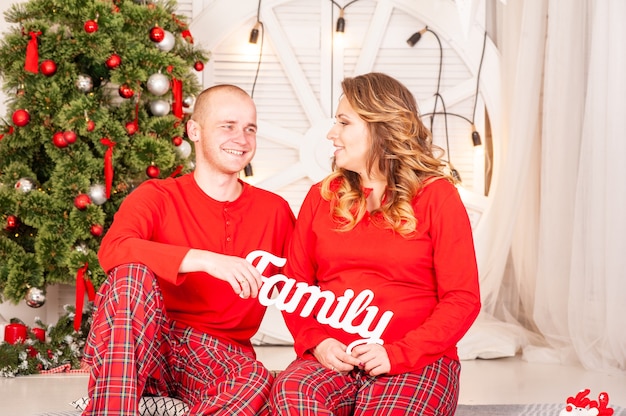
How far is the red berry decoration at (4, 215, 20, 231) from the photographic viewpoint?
3352mm

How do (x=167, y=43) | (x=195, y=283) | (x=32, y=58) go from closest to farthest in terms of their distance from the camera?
1. (x=195, y=283)
2. (x=32, y=58)
3. (x=167, y=43)

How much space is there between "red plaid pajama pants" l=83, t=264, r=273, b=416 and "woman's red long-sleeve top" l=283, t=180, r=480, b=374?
0.61 feet

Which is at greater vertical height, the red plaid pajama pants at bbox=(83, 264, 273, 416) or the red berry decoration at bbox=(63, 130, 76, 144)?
the red berry decoration at bbox=(63, 130, 76, 144)

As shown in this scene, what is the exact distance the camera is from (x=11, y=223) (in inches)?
132

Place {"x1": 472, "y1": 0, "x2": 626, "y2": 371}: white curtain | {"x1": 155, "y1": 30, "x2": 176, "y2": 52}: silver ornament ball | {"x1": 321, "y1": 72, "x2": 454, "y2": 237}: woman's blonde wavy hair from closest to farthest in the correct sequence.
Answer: {"x1": 321, "y1": 72, "x2": 454, "y2": 237}: woman's blonde wavy hair < {"x1": 472, "y1": 0, "x2": 626, "y2": 371}: white curtain < {"x1": 155, "y1": 30, "x2": 176, "y2": 52}: silver ornament ball

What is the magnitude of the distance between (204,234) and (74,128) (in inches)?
49.6

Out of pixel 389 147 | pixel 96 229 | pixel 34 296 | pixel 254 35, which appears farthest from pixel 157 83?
pixel 389 147

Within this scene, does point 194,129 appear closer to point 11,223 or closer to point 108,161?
point 108,161

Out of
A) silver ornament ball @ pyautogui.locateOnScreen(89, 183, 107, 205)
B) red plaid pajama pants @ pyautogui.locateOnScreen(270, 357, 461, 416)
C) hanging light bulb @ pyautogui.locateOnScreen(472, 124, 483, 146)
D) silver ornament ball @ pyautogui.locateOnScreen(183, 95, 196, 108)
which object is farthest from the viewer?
hanging light bulb @ pyautogui.locateOnScreen(472, 124, 483, 146)

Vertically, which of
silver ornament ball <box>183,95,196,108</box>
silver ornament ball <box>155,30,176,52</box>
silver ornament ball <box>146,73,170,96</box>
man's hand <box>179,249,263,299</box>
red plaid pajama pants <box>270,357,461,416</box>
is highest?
silver ornament ball <box>155,30,176,52</box>

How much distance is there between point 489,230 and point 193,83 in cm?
153

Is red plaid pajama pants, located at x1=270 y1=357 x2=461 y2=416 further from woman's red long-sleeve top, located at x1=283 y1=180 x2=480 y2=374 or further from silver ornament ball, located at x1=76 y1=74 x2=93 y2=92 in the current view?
silver ornament ball, located at x1=76 y1=74 x2=93 y2=92

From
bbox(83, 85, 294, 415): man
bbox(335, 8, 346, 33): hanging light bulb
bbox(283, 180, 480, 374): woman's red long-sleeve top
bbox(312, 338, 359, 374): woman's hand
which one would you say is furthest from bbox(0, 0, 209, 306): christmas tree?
bbox(312, 338, 359, 374): woman's hand

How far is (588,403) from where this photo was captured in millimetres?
1804
